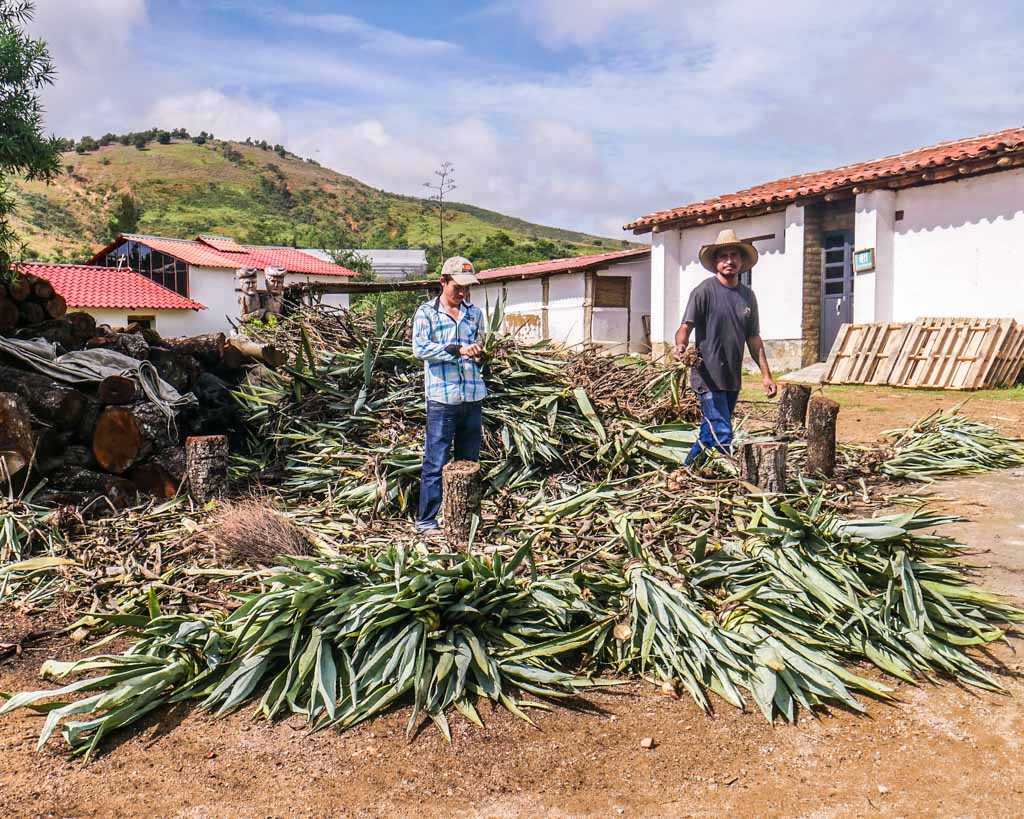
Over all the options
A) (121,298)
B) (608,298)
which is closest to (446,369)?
(608,298)

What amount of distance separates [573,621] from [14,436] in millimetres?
3687

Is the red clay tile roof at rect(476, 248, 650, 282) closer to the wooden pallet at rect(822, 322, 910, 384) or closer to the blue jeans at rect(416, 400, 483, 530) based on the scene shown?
the wooden pallet at rect(822, 322, 910, 384)

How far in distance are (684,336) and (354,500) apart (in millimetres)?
2390

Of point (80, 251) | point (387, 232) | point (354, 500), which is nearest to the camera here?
point (354, 500)

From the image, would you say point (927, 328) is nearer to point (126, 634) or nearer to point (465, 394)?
point (465, 394)

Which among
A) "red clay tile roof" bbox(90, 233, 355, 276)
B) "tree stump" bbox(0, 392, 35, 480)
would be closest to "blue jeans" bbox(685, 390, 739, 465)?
"tree stump" bbox(0, 392, 35, 480)

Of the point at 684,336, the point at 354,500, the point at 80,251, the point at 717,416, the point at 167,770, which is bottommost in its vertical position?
the point at 167,770

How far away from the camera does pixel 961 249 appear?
12.5 meters

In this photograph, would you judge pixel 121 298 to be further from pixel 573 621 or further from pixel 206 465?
pixel 573 621

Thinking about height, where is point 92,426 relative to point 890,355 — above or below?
below

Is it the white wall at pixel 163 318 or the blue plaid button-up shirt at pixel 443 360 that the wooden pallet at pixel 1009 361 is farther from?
the white wall at pixel 163 318

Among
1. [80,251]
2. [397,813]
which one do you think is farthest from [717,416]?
[80,251]

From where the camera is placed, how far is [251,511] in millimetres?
4336

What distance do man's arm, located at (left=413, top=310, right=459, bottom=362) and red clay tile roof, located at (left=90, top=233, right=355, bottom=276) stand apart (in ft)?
98.2
